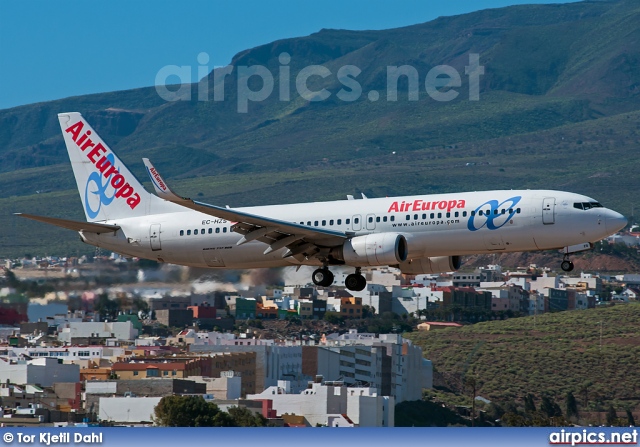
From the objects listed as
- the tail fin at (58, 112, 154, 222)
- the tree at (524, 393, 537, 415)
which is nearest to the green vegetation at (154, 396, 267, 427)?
the tail fin at (58, 112, 154, 222)

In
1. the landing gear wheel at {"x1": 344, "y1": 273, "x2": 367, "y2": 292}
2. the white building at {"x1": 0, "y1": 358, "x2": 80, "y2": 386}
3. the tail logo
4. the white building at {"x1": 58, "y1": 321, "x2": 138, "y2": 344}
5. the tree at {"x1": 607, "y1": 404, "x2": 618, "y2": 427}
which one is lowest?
the tree at {"x1": 607, "y1": 404, "x2": 618, "y2": 427}

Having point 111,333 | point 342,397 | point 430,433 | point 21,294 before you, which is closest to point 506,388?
point 342,397

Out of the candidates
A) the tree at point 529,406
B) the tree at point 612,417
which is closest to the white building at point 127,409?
the tree at point 529,406

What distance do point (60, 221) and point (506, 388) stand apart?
78.5 meters

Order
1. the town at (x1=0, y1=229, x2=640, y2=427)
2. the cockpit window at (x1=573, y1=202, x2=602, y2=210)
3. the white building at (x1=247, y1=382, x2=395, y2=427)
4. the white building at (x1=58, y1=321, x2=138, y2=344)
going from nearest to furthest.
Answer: the cockpit window at (x1=573, y1=202, x2=602, y2=210) < the town at (x1=0, y1=229, x2=640, y2=427) < the white building at (x1=247, y1=382, x2=395, y2=427) < the white building at (x1=58, y1=321, x2=138, y2=344)

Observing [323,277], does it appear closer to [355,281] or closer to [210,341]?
[355,281]

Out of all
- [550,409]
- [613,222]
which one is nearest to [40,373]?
[550,409]

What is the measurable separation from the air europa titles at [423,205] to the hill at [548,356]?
63.6m

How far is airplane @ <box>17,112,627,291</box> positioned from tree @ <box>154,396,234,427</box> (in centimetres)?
2295

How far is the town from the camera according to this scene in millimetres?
78938

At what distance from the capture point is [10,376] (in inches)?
4496

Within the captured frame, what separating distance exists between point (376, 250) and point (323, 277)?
150 inches

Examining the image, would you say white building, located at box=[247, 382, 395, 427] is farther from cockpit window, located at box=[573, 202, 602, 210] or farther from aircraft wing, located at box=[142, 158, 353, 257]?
cockpit window, located at box=[573, 202, 602, 210]

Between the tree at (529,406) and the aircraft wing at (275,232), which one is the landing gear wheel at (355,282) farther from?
the tree at (529,406)
